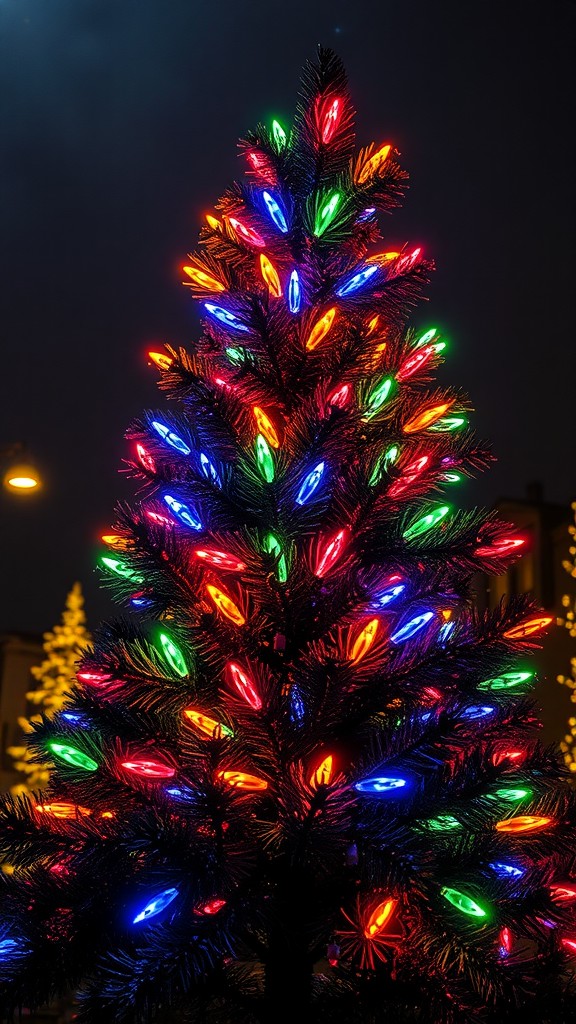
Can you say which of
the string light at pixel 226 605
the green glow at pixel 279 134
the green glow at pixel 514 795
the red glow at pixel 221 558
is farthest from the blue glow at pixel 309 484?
the green glow at pixel 279 134

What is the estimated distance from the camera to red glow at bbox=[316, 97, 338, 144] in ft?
12.5

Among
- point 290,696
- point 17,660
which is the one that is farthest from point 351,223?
point 17,660

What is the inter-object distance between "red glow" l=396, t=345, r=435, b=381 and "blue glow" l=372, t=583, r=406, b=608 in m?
1.06

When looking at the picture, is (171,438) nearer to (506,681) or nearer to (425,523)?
(425,523)

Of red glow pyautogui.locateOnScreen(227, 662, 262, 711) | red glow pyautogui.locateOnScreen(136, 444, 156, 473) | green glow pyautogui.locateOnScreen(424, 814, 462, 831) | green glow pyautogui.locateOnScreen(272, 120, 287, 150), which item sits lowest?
green glow pyautogui.locateOnScreen(424, 814, 462, 831)

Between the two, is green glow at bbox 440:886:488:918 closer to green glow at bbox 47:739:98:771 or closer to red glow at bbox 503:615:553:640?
red glow at bbox 503:615:553:640

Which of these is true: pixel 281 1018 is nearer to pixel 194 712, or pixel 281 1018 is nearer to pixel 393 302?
pixel 194 712

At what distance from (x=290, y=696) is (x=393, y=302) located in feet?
6.05

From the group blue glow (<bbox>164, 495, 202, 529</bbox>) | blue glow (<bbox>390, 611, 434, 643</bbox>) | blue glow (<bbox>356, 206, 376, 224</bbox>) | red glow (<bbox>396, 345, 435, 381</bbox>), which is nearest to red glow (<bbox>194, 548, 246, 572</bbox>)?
blue glow (<bbox>164, 495, 202, 529</bbox>)

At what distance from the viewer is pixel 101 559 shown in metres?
3.51

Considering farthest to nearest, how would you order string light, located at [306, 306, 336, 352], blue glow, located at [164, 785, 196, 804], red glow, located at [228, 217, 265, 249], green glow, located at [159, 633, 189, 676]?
red glow, located at [228, 217, 265, 249] → string light, located at [306, 306, 336, 352] → green glow, located at [159, 633, 189, 676] → blue glow, located at [164, 785, 196, 804]

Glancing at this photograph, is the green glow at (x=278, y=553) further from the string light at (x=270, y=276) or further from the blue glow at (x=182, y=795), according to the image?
the string light at (x=270, y=276)

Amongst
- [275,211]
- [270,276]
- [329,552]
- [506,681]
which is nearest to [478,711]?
[506,681]

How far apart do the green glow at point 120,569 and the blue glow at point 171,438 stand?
485mm
